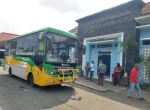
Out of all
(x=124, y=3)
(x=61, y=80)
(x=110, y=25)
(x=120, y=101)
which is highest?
(x=124, y=3)

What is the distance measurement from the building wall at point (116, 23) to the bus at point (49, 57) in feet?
14.0

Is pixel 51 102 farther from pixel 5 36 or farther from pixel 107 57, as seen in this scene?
pixel 5 36

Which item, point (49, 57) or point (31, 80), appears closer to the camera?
point (49, 57)

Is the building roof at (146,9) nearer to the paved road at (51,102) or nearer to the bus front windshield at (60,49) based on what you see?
the bus front windshield at (60,49)

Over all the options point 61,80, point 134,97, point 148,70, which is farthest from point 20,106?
point 148,70

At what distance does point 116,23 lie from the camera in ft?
48.9

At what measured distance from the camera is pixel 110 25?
50.6ft

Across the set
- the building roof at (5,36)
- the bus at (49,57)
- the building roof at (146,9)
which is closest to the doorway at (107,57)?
the building roof at (146,9)

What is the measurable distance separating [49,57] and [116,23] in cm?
740

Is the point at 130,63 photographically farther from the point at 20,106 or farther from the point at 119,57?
the point at 20,106

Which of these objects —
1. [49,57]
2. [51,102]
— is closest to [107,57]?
[49,57]

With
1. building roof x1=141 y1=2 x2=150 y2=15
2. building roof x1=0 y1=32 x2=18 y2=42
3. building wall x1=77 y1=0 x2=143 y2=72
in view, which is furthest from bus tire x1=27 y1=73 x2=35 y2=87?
building roof x1=0 y1=32 x2=18 y2=42

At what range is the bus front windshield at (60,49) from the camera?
382 inches

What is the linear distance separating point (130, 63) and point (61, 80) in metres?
5.93
